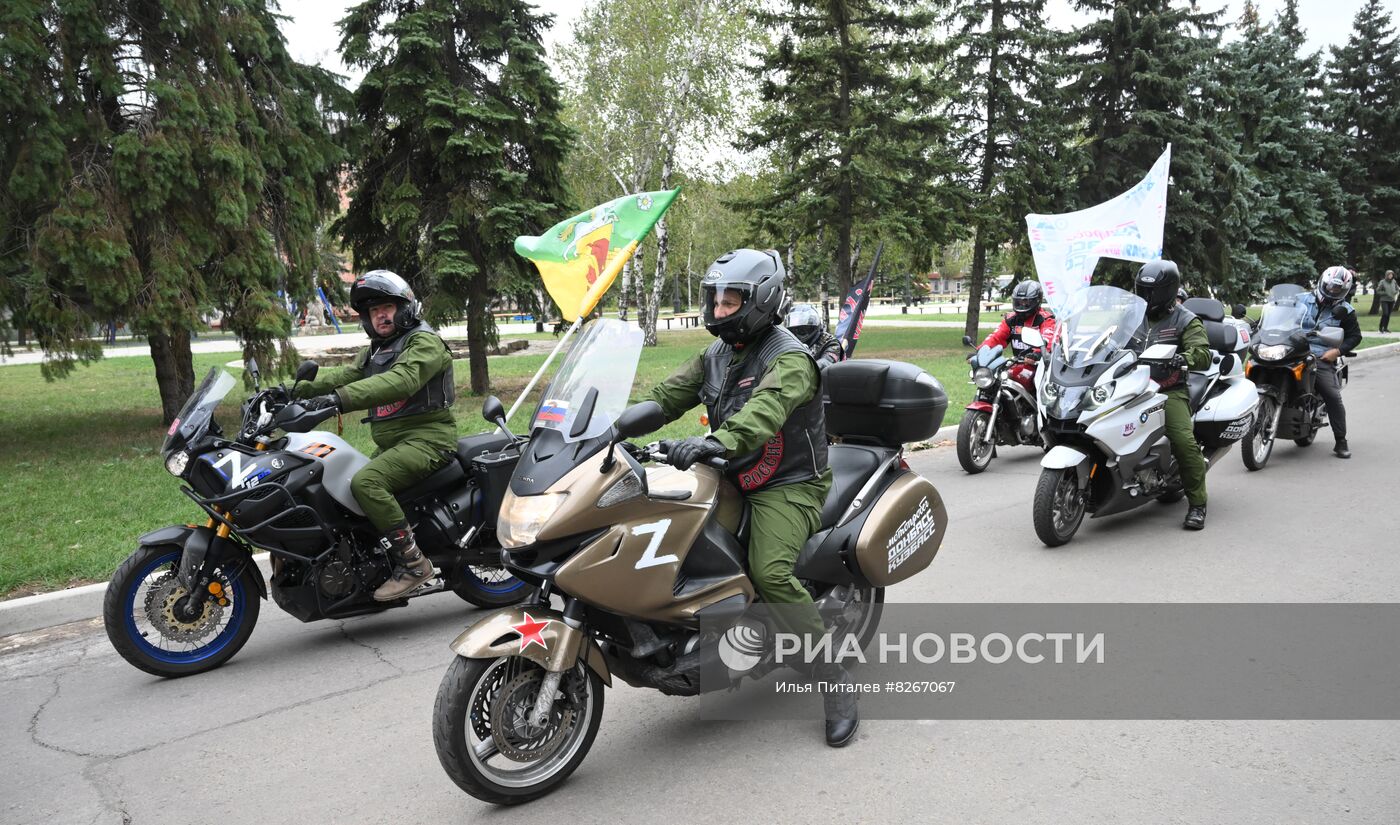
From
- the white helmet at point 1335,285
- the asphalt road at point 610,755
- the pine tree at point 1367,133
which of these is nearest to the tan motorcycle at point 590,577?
the asphalt road at point 610,755

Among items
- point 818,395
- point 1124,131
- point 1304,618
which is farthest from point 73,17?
point 1124,131

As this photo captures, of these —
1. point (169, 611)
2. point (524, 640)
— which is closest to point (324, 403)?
point (169, 611)

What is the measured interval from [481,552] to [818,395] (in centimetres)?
249

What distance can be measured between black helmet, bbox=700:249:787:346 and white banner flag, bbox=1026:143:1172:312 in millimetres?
6710

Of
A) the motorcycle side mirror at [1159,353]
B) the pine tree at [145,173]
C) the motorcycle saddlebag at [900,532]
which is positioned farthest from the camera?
the pine tree at [145,173]

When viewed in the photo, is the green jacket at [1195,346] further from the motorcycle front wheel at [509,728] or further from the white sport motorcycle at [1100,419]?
the motorcycle front wheel at [509,728]

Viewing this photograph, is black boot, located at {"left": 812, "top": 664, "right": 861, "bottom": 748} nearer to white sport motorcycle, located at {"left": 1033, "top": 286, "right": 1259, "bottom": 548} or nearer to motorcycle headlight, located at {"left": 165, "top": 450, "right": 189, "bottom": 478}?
white sport motorcycle, located at {"left": 1033, "top": 286, "right": 1259, "bottom": 548}

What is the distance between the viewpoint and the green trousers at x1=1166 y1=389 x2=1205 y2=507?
692 cm

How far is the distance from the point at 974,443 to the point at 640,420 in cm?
716

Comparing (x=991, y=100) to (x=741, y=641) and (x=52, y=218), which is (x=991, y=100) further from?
(x=741, y=641)

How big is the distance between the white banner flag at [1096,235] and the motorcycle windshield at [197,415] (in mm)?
7834

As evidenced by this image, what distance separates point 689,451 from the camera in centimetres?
316

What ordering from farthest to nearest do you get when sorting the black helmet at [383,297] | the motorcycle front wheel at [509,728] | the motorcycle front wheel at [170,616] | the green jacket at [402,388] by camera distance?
the black helmet at [383,297] < the green jacket at [402,388] < the motorcycle front wheel at [170,616] < the motorcycle front wheel at [509,728]

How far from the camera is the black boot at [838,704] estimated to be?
3.77 meters
